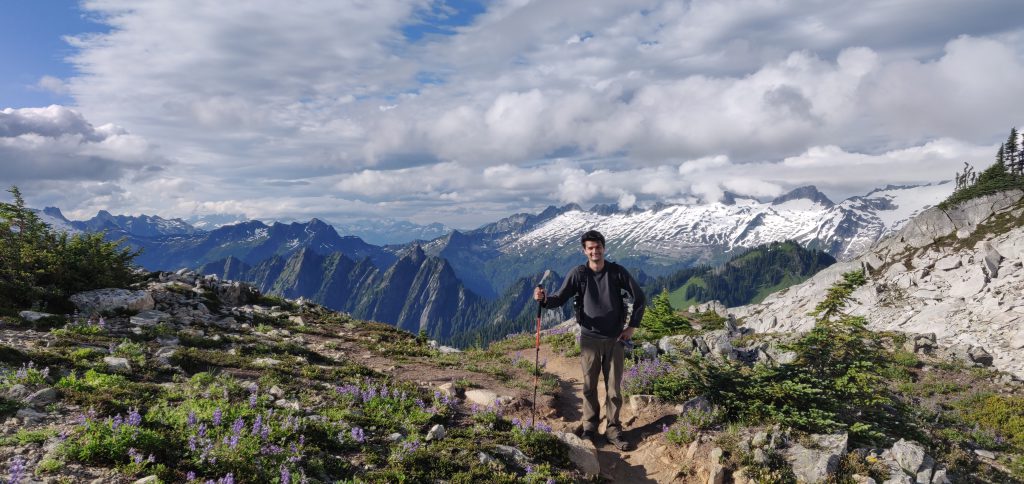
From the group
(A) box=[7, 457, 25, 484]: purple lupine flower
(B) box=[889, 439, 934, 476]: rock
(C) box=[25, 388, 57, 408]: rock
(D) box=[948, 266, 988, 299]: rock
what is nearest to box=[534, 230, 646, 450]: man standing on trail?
(B) box=[889, 439, 934, 476]: rock

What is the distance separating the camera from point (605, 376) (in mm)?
10766

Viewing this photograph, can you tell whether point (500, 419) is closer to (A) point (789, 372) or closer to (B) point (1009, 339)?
(A) point (789, 372)

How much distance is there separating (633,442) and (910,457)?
5404 millimetres

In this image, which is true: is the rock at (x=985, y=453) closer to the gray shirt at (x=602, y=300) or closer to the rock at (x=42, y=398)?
the gray shirt at (x=602, y=300)

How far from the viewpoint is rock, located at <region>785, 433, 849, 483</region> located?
8648mm

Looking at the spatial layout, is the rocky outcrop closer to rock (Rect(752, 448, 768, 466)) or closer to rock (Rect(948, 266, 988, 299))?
rock (Rect(948, 266, 988, 299))

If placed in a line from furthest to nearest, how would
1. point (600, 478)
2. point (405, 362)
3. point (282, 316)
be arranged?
point (282, 316), point (405, 362), point (600, 478)

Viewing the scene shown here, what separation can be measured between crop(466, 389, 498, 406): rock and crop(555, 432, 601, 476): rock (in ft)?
8.39

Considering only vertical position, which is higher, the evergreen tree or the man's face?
the evergreen tree

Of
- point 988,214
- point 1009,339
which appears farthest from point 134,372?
point 988,214

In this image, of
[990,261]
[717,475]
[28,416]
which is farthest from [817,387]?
[990,261]

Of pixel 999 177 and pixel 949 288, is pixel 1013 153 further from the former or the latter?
pixel 949 288

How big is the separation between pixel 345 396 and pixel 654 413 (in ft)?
25.2

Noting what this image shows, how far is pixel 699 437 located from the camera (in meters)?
10.1
